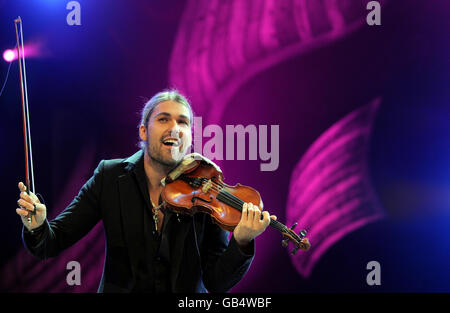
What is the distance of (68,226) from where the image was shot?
5.88 feet

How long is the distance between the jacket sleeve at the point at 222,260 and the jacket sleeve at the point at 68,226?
1.80 feet

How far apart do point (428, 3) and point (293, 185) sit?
169cm

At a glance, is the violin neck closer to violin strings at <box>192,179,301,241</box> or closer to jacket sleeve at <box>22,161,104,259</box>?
violin strings at <box>192,179,301,241</box>

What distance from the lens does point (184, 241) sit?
176cm

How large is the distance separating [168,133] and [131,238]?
1.64ft

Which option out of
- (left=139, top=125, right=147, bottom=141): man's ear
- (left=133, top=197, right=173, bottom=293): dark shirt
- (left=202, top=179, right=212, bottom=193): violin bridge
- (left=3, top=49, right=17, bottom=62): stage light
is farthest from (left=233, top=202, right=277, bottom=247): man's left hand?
(left=3, top=49, right=17, bottom=62): stage light

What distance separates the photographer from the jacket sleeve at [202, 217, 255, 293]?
1.67 metres

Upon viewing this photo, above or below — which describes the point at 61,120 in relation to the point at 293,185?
above

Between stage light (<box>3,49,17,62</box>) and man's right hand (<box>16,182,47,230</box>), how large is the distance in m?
1.54

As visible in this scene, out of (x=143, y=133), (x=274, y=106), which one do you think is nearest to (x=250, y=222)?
(x=143, y=133)

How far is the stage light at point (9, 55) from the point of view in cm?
269
